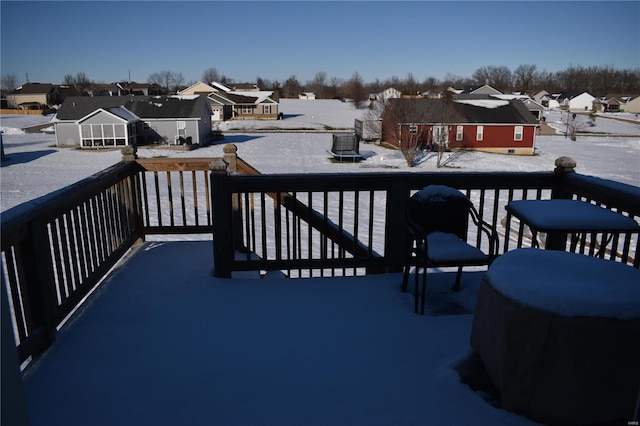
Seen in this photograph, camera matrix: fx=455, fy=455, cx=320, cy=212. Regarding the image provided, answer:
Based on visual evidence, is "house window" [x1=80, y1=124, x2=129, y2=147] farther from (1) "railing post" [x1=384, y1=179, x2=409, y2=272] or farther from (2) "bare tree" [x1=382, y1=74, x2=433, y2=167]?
(1) "railing post" [x1=384, y1=179, x2=409, y2=272]

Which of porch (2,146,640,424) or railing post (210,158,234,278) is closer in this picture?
porch (2,146,640,424)

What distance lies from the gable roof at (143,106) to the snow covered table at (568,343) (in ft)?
101

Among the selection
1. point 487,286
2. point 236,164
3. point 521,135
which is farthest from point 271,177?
point 521,135

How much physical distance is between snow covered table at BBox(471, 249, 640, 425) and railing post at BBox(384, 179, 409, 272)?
5.80 feet

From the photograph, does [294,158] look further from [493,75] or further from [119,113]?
[493,75]

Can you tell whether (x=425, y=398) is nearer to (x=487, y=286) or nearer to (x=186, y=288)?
(x=487, y=286)

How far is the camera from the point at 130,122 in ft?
95.0

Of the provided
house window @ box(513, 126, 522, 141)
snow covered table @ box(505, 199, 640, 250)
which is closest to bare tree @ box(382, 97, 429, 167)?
house window @ box(513, 126, 522, 141)

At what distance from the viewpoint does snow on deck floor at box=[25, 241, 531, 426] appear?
2150 mm

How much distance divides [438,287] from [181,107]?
31.2 metres

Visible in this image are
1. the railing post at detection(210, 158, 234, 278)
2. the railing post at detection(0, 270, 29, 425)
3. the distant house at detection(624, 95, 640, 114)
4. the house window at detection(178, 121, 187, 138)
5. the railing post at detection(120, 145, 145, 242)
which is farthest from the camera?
the distant house at detection(624, 95, 640, 114)

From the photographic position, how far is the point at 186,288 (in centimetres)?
364

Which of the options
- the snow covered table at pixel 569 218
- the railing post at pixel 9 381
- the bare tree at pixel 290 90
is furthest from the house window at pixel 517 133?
the bare tree at pixel 290 90

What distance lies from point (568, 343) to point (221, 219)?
2.69m
